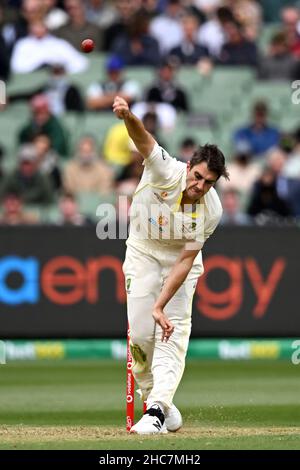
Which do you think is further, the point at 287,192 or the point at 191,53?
the point at 191,53

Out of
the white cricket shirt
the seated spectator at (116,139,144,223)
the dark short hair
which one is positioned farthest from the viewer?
the seated spectator at (116,139,144,223)

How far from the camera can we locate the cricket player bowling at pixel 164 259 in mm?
8086

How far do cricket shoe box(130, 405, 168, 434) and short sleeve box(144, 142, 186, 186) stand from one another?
4.32 feet

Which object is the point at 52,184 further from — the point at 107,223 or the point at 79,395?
the point at 79,395

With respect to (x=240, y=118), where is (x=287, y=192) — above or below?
below

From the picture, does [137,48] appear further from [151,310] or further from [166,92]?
[151,310]

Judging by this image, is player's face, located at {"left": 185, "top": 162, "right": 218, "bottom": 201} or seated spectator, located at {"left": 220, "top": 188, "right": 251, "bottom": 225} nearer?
player's face, located at {"left": 185, "top": 162, "right": 218, "bottom": 201}

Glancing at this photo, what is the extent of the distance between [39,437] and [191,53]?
993 centimetres

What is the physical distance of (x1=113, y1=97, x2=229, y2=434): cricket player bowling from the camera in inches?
318

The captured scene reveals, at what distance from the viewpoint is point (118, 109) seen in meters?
7.59

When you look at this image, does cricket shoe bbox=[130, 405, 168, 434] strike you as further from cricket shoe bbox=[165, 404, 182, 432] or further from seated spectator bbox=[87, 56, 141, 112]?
seated spectator bbox=[87, 56, 141, 112]

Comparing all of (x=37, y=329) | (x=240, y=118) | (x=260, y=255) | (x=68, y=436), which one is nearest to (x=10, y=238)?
(x=37, y=329)

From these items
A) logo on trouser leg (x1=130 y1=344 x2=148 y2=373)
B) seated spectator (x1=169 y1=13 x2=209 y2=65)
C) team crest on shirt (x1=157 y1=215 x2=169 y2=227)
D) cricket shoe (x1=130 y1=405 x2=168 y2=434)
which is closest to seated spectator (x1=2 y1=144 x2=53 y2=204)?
seated spectator (x1=169 y1=13 x2=209 y2=65)

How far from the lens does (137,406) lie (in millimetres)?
10828
